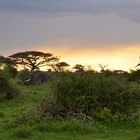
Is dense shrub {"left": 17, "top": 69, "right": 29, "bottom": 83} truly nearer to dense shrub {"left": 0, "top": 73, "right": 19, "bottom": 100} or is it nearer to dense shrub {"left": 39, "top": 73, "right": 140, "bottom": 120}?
dense shrub {"left": 0, "top": 73, "right": 19, "bottom": 100}

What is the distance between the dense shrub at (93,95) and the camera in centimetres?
1608

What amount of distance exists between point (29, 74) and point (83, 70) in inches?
1052

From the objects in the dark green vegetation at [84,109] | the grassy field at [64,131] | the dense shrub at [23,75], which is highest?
the dense shrub at [23,75]

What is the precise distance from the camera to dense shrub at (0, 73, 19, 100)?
25.5 m

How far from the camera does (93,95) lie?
16234mm

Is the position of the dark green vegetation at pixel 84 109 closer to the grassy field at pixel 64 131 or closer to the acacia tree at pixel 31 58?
the grassy field at pixel 64 131

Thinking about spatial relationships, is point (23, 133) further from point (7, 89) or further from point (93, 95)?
point (7, 89)

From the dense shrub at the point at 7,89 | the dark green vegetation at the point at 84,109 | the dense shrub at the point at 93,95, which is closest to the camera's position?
the dark green vegetation at the point at 84,109

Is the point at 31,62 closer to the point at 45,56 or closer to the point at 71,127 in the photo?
the point at 45,56

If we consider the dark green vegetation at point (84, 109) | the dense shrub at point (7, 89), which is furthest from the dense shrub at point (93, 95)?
the dense shrub at point (7, 89)

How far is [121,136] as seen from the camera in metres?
13.8

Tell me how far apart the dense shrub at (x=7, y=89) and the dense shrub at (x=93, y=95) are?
9174 millimetres

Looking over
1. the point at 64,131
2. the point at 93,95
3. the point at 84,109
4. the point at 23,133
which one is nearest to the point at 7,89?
the point at 93,95

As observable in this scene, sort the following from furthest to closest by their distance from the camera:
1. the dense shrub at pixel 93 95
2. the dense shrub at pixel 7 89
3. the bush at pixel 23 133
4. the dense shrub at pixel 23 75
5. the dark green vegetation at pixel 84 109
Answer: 1. the dense shrub at pixel 23 75
2. the dense shrub at pixel 7 89
3. the dense shrub at pixel 93 95
4. the dark green vegetation at pixel 84 109
5. the bush at pixel 23 133
